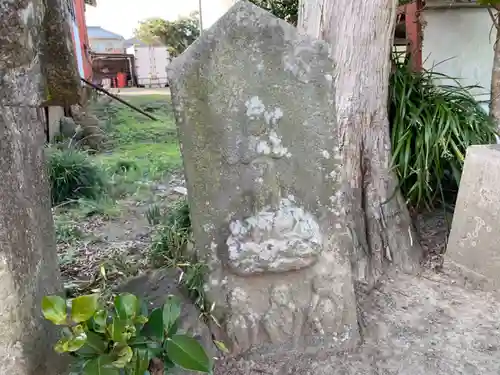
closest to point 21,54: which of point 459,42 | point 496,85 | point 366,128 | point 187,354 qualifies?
point 187,354

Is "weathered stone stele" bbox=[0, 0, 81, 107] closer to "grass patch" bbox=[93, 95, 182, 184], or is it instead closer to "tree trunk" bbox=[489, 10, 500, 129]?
"tree trunk" bbox=[489, 10, 500, 129]

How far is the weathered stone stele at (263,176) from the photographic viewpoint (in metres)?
1.81

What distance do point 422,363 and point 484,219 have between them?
87 centimetres

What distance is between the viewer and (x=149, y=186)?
14.3 feet

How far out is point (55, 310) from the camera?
1.19 metres

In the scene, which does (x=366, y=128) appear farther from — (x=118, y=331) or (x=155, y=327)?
(x=118, y=331)

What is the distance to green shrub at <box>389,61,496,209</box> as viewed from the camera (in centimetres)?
282

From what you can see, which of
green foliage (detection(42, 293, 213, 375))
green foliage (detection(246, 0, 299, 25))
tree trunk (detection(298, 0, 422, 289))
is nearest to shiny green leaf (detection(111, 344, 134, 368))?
green foliage (detection(42, 293, 213, 375))

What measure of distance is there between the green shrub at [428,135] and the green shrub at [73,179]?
2.42m

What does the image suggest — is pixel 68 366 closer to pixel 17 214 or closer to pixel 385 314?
pixel 17 214

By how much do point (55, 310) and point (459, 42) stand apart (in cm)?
425

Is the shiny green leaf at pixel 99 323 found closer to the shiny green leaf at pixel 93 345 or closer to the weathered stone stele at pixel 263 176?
the shiny green leaf at pixel 93 345

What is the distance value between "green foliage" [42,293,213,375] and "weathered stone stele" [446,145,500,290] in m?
1.73

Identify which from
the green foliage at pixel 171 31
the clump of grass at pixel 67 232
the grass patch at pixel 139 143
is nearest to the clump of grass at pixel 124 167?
the grass patch at pixel 139 143
